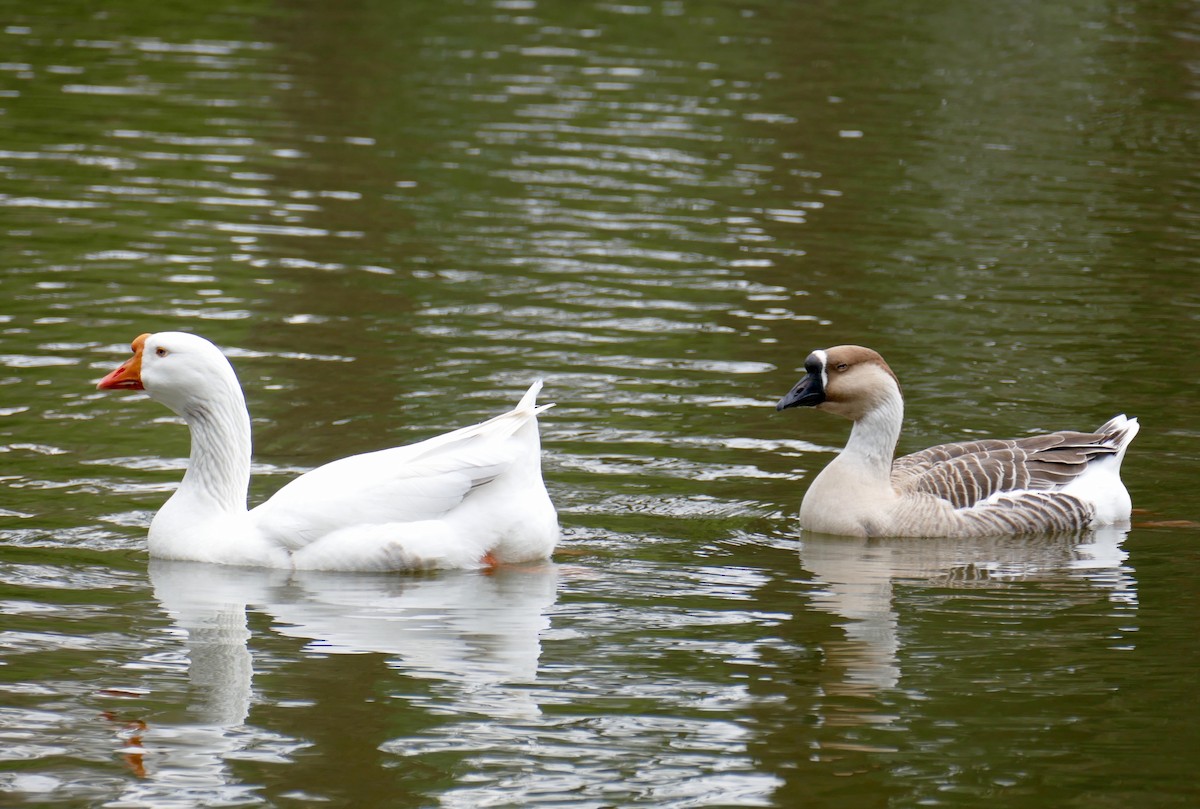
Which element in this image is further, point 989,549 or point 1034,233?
point 1034,233

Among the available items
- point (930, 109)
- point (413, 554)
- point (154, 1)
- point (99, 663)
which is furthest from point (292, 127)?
point (99, 663)

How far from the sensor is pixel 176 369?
417 inches

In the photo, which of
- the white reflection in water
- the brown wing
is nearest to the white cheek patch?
the brown wing

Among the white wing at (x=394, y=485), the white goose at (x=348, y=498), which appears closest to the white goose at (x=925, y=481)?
the white goose at (x=348, y=498)

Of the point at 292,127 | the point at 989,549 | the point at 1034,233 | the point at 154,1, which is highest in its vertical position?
the point at 154,1

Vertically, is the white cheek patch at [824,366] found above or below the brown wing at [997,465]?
above

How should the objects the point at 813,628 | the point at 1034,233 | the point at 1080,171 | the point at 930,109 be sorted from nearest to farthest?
the point at 813,628
the point at 1034,233
the point at 1080,171
the point at 930,109

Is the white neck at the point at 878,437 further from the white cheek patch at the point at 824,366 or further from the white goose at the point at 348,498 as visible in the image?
the white goose at the point at 348,498

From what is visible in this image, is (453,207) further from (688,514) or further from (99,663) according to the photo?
(99,663)

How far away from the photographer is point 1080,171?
79.2 ft

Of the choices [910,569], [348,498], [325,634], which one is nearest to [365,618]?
[325,634]

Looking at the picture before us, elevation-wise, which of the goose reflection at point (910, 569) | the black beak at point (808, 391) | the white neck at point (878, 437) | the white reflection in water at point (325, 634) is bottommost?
the goose reflection at point (910, 569)

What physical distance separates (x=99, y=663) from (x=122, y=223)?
1133cm

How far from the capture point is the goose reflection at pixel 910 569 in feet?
31.1
